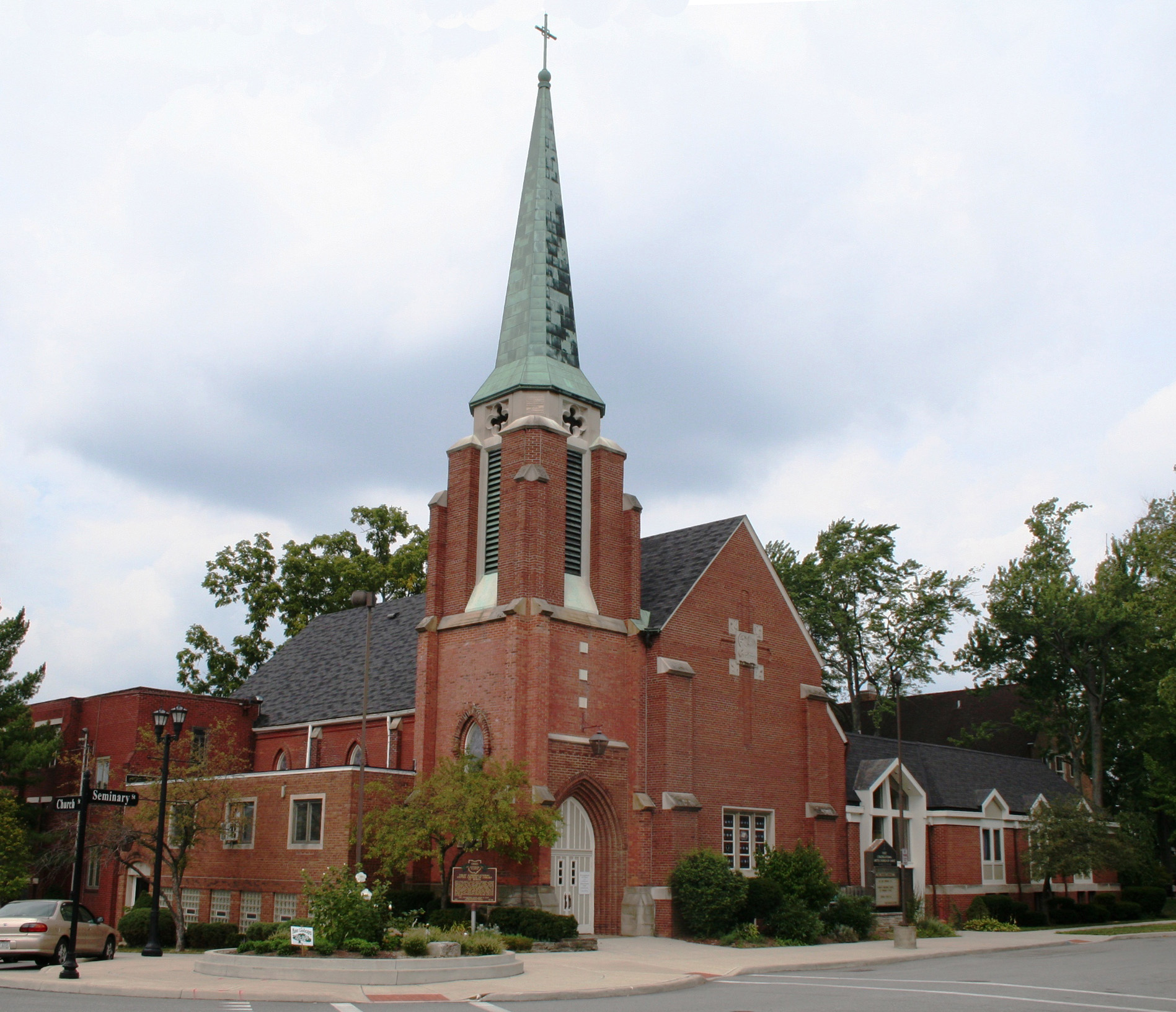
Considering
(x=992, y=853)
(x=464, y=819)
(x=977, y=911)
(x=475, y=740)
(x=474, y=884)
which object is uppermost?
(x=475, y=740)

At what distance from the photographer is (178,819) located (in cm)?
3141

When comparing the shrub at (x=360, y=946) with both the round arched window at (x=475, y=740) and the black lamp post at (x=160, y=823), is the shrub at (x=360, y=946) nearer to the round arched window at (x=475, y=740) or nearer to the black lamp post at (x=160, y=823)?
the black lamp post at (x=160, y=823)

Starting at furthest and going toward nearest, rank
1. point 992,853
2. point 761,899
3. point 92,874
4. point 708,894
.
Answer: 1. point 992,853
2. point 92,874
3. point 761,899
4. point 708,894

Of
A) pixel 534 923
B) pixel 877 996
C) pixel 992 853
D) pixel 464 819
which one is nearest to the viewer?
pixel 877 996

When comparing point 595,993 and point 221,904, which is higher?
point 595,993

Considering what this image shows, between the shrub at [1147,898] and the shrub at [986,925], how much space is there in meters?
11.9

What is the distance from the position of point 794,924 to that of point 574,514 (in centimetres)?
1273

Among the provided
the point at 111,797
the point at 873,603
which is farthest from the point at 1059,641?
the point at 111,797

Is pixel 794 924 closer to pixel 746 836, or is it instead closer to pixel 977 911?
pixel 746 836

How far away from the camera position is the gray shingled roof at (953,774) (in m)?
41.0

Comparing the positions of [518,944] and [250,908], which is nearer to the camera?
[518,944]

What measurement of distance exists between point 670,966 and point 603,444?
627 inches

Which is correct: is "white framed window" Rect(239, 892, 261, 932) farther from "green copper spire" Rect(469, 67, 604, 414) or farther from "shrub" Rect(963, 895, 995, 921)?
"shrub" Rect(963, 895, 995, 921)

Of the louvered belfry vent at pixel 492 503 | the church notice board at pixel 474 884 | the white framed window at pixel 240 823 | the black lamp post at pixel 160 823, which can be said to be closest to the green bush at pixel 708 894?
the church notice board at pixel 474 884
